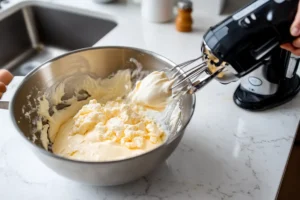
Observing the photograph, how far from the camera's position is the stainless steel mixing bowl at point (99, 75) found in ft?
1.93

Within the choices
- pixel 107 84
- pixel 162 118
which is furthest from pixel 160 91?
pixel 107 84

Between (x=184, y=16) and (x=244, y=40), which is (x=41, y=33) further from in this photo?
(x=244, y=40)

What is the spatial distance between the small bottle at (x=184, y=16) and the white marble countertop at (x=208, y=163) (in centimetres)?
26

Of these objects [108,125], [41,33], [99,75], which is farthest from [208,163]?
[41,33]

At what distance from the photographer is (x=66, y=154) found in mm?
713

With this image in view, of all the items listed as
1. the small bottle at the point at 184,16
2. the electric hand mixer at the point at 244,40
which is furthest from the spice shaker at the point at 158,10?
the electric hand mixer at the point at 244,40

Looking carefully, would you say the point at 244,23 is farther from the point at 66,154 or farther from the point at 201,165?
the point at 66,154

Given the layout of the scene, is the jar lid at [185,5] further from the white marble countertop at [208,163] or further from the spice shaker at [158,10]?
the white marble countertop at [208,163]

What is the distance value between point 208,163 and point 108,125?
213 mm

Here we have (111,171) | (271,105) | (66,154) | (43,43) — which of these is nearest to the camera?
(111,171)

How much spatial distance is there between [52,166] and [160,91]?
0.83ft

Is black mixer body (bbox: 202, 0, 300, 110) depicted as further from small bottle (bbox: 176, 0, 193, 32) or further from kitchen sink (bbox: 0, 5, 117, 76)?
kitchen sink (bbox: 0, 5, 117, 76)

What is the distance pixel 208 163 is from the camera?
28.9 inches

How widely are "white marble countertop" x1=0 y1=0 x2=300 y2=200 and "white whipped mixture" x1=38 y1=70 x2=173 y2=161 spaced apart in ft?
0.18
